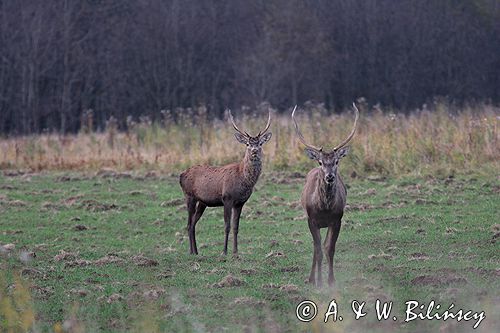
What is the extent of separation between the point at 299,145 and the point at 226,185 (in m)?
8.03

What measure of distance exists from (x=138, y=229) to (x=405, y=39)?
26.1 metres

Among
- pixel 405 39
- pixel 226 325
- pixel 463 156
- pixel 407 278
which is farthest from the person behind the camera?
pixel 405 39

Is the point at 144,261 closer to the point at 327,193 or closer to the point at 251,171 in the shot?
the point at 251,171

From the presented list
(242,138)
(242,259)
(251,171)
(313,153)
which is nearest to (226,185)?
(251,171)

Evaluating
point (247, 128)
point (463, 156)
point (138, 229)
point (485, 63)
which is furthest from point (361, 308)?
point (485, 63)

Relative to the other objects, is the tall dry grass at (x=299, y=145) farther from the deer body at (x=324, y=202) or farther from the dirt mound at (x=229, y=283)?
the dirt mound at (x=229, y=283)

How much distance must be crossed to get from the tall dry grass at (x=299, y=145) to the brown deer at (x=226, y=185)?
20.6ft

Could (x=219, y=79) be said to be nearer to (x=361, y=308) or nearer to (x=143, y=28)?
(x=143, y=28)

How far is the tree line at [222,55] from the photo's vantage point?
37.3 m

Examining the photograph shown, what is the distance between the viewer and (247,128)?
22.1 meters

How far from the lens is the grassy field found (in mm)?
8508

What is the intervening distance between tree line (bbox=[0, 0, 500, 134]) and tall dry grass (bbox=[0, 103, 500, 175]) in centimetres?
1248
